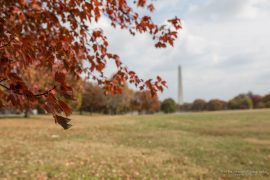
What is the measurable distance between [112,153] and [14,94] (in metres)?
8.94

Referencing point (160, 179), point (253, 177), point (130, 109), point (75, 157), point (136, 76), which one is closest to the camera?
point (136, 76)

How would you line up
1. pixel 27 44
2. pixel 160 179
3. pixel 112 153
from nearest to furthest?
1. pixel 27 44
2. pixel 160 179
3. pixel 112 153

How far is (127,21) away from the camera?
17.5 ft

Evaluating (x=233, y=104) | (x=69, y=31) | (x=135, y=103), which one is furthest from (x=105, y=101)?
(x=69, y=31)

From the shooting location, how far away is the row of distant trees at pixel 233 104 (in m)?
119

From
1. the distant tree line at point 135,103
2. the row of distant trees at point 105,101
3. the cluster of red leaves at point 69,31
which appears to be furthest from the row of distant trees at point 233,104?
the cluster of red leaves at point 69,31

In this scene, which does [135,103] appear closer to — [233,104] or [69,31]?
[233,104]

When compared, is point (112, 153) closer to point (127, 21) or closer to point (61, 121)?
point (127, 21)

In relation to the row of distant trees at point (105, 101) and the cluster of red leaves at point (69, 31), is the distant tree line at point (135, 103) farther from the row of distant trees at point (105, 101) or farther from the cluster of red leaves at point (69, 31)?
the cluster of red leaves at point (69, 31)

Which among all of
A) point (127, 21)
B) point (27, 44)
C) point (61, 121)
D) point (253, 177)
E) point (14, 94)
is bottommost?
point (253, 177)

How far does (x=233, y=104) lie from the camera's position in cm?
12219

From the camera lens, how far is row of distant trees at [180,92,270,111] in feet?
389

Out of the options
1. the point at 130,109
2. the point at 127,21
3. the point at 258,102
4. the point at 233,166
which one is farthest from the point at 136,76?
the point at 258,102

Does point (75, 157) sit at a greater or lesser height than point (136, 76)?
lesser
